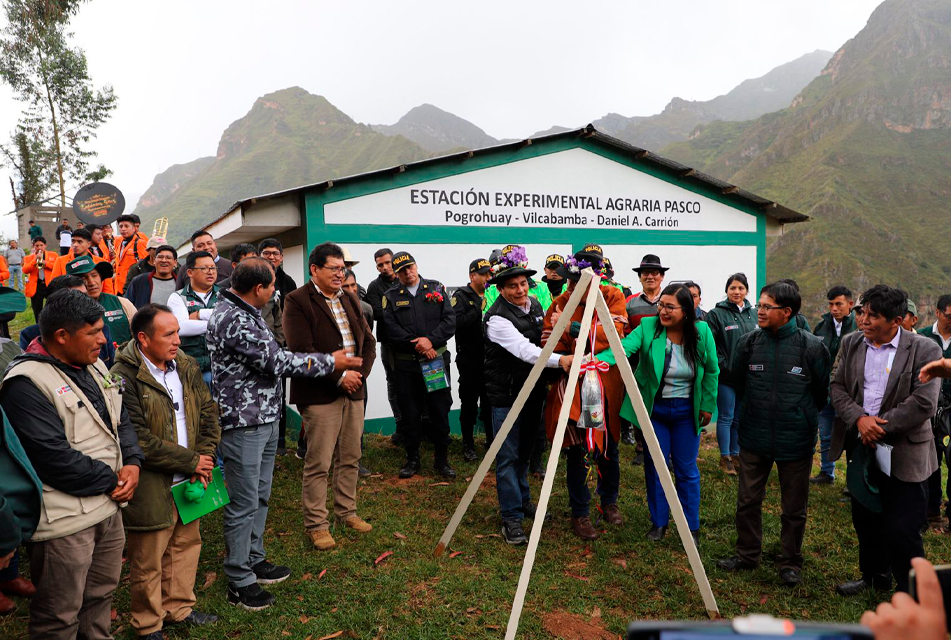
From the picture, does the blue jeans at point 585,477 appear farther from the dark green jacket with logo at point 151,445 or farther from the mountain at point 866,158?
the mountain at point 866,158

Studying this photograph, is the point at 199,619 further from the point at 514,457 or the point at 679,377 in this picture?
the point at 679,377

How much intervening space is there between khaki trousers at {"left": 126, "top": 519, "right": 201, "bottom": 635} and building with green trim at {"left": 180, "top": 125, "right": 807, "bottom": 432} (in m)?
4.93

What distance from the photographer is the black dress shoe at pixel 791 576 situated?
14.3 ft

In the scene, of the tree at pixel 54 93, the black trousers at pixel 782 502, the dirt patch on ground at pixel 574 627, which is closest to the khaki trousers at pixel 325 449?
the dirt patch on ground at pixel 574 627

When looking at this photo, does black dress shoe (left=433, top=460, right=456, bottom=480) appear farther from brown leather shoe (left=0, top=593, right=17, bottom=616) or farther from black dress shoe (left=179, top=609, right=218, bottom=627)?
brown leather shoe (left=0, top=593, right=17, bottom=616)

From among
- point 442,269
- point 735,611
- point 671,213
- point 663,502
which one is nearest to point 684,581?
point 735,611

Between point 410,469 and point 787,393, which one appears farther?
point 410,469

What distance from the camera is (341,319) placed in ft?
16.3

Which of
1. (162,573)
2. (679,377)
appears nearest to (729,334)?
→ (679,377)

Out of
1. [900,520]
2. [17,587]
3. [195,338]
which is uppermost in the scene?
[195,338]

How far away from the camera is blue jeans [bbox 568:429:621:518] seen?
16.4 ft

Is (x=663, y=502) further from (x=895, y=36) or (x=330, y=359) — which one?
(x=895, y=36)

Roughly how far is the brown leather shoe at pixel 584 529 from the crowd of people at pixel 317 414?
2cm

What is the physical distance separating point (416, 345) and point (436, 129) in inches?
6734
